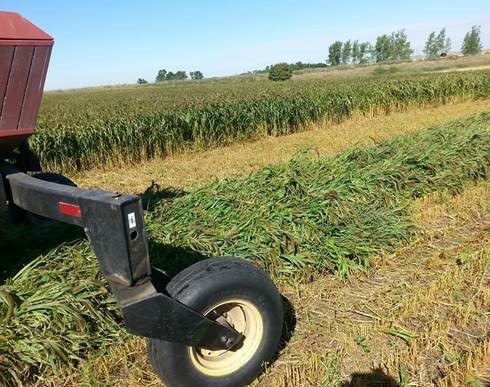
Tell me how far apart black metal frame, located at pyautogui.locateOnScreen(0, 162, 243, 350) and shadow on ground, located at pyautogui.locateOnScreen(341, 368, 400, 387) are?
1.09 meters

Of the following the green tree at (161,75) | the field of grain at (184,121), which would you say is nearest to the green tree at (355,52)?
the green tree at (161,75)

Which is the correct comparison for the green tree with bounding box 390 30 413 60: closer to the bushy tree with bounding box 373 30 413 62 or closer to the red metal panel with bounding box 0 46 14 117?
the bushy tree with bounding box 373 30 413 62

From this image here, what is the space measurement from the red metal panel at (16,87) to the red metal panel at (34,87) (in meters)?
0.03

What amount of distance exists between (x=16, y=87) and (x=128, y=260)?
1371 mm

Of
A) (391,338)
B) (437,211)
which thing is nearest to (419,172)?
(437,211)

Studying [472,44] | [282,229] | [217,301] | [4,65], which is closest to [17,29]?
[4,65]

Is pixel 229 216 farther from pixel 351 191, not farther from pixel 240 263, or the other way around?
pixel 240 263

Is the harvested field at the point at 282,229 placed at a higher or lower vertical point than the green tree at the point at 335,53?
lower

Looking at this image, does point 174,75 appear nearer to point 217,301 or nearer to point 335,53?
point 335,53

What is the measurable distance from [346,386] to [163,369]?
3.93ft

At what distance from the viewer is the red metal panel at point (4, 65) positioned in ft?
8.07

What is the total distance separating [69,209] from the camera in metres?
2.17

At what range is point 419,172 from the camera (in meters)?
6.30

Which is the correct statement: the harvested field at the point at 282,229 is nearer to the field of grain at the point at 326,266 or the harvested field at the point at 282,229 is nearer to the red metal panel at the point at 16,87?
the field of grain at the point at 326,266
